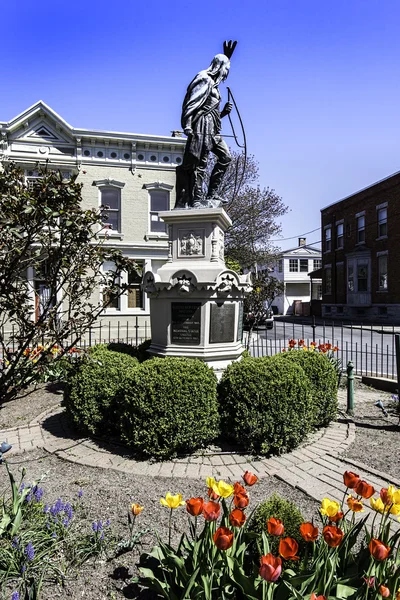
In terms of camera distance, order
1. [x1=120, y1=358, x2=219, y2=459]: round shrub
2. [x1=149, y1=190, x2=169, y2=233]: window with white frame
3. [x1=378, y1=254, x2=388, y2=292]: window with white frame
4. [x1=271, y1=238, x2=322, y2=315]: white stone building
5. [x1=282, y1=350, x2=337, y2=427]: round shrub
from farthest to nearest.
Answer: [x1=271, y1=238, x2=322, y2=315]: white stone building
[x1=378, y1=254, x2=388, y2=292]: window with white frame
[x1=149, y1=190, x2=169, y2=233]: window with white frame
[x1=282, y1=350, x2=337, y2=427]: round shrub
[x1=120, y1=358, x2=219, y2=459]: round shrub


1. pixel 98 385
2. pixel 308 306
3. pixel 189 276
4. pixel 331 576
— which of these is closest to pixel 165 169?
pixel 189 276

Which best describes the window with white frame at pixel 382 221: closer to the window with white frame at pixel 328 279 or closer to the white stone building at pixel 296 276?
the window with white frame at pixel 328 279

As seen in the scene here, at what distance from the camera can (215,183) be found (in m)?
7.45

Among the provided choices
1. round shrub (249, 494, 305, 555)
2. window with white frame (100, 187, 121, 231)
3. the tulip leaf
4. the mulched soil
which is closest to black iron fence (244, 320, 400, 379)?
the mulched soil

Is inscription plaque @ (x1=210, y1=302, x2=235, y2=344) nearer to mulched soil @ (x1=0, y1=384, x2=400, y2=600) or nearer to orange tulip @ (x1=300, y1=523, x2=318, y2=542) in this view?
mulched soil @ (x1=0, y1=384, x2=400, y2=600)

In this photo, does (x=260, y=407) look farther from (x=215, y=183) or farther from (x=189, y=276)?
(x=215, y=183)

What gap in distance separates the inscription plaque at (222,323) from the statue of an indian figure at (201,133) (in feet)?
6.41

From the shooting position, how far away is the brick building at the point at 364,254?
92.4ft

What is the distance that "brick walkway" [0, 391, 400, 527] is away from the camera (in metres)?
4.12

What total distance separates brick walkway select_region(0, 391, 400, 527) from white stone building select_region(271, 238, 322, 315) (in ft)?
150

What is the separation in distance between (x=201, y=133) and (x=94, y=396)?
195 inches

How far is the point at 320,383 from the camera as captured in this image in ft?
19.1

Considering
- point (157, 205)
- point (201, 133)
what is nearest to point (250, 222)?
point (157, 205)

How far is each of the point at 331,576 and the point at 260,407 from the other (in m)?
2.87
